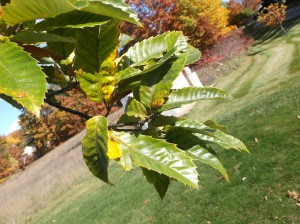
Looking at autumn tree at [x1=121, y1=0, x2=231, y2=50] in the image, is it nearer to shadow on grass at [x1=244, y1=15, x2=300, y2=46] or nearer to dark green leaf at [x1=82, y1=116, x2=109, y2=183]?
shadow on grass at [x1=244, y1=15, x2=300, y2=46]

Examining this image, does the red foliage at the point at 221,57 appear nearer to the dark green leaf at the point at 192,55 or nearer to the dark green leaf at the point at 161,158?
the dark green leaf at the point at 192,55

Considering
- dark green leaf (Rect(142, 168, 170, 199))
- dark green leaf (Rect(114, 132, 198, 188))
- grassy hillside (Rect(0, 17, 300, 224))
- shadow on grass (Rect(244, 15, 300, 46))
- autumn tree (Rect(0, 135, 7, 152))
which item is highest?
autumn tree (Rect(0, 135, 7, 152))

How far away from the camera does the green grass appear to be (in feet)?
22.0

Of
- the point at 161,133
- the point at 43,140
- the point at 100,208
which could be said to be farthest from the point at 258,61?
the point at 43,140

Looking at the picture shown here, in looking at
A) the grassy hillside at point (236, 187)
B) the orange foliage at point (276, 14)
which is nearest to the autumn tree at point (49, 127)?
the orange foliage at point (276, 14)

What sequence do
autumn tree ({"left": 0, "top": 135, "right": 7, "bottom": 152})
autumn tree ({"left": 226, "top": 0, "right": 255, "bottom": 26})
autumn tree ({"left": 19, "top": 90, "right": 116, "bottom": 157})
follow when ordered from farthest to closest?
autumn tree ({"left": 0, "top": 135, "right": 7, "bottom": 152}), autumn tree ({"left": 226, "top": 0, "right": 255, "bottom": 26}), autumn tree ({"left": 19, "top": 90, "right": 116, "bottom": 157})

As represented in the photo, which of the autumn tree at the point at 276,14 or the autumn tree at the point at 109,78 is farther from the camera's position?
the autumn tree at the point at 276,14

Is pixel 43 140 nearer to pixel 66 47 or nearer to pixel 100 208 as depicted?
pixel 100 208

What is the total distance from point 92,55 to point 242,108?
13.5 meters

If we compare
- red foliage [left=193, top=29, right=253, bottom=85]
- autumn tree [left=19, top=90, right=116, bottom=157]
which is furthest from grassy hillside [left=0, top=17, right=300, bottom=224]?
autumn tree [left=19, top=90, right=116, bottom=157]

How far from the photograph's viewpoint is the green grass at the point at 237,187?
6719 mm

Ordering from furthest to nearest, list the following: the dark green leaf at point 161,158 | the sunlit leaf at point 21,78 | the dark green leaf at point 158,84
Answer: the dark green leaf at point 158,84, the dark green leaf at point 161,158, the sunlit leaf at point 21,78

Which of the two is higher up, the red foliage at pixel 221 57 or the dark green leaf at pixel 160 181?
the dark green leaf at pixel 160 181

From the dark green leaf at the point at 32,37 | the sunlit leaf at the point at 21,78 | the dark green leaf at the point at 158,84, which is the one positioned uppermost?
the dark green leaf at the point at 32,37
